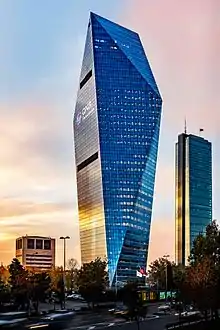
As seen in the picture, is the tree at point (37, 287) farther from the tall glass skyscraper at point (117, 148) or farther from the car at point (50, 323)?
the tall glass skyscraper at point (117, 148)

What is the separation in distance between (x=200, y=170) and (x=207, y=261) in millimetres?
18067

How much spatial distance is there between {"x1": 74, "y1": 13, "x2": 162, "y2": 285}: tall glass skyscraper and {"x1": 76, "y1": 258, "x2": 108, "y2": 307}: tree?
12.2m

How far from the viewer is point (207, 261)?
1034 centimetres

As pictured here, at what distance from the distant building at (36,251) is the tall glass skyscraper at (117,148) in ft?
14.6

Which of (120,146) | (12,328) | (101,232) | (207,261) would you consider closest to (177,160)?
(120,146)

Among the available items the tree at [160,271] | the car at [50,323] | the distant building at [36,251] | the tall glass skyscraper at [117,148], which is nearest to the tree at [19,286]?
the car at [50,323]

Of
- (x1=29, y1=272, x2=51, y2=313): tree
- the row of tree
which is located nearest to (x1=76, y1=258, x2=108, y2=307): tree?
(x1=29, y1=272, x2=51, y2=313): tree

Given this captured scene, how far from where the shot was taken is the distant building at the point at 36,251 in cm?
3903

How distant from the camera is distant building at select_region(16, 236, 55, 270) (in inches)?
1537

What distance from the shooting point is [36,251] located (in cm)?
4091

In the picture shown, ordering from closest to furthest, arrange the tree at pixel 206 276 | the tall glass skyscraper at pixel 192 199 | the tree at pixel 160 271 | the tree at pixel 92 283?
the tree at pixel 206 276, the tree at pixel 92 283, the tree at pixel 160 271, the tall glass skyscraper at pixel 192 199

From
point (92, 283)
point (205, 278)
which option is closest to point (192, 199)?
point (92, 283)

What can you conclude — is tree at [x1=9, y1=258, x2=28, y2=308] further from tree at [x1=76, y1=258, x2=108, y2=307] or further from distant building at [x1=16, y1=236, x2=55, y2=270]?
distant building at [x1=16, y1=236, x2=55, y2=270]

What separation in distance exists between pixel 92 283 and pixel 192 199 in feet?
49.3
